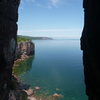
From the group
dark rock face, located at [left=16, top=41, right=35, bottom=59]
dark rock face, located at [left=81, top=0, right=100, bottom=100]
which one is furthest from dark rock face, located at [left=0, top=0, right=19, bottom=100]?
dark rock face, located at [left=16, top=41, right=35, bottom=59]

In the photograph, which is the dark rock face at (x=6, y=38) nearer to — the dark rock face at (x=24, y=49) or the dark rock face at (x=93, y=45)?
the dark rock face at (x=93, y=45)

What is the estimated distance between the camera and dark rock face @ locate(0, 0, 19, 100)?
2419 centimetres

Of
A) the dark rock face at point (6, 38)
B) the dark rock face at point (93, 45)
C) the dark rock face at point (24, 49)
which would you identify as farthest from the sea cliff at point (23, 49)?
the dark rock face at point (93, 45)

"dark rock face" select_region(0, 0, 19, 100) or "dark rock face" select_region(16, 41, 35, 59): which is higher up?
"dark rock face" select_region(0, 0, 19, 100)

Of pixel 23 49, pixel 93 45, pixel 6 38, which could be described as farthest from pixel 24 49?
pixel 93 45

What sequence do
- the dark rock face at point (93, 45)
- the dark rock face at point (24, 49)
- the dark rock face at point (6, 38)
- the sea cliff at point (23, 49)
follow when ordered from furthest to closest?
the sea cliff at point (23, 49) < the dark rock face at point (24, 49) < the dark rock face at point (6, 38) < the dark rock face at point (93, 45)

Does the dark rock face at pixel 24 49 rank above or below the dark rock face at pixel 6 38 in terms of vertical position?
below

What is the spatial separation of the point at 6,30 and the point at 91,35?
1175 cm

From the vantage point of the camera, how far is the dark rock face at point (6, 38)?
24.2 metres

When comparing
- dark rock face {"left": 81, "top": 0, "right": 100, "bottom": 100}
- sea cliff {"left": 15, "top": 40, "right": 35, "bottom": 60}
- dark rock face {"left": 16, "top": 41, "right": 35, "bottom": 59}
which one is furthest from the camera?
sea cliff {"left": 15, "top": 40, "right": 35, "bottom": 60}

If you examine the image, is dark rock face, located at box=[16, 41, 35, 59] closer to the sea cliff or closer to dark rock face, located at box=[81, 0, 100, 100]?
the sea cliff

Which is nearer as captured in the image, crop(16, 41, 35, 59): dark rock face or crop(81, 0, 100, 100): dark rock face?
crop(81, 0, 100, 100): dark rock face

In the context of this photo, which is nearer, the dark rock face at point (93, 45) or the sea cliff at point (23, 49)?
the dark rock face at point (93, 45)

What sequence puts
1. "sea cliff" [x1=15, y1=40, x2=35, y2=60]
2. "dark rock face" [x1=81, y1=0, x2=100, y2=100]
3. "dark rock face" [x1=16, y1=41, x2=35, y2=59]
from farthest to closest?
"sea cliff" [x1=15, y1=40, x2=35, y2=60]
"dark rock face" [x1=16, y1=41, x2=35, y2=59]
"dark rock face" [x1=81, y1=0, x2=100, y2=100]
